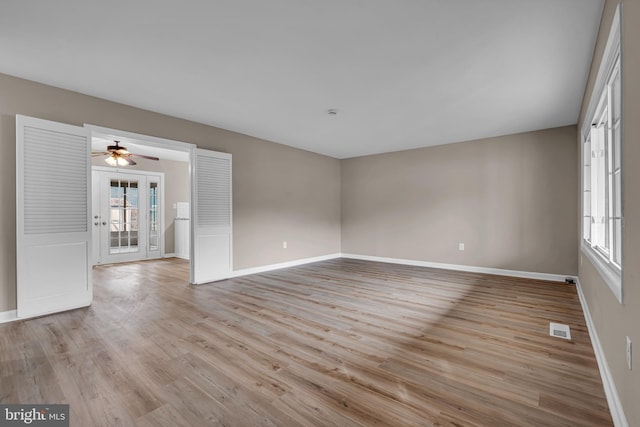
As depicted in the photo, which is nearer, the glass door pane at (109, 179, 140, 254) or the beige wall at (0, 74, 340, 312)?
the beige wall at (0, 74, 340, 312)

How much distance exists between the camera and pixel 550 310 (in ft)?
10.8

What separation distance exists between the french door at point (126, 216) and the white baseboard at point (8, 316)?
3730 mm

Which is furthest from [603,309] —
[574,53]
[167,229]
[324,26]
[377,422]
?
[167,229]

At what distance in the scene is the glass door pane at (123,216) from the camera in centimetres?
674

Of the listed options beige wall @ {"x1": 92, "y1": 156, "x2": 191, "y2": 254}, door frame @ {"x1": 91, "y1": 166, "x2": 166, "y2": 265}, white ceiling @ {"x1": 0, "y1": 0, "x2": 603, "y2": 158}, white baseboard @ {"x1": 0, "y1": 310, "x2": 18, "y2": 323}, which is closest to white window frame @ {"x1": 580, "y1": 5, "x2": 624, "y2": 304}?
white ceiling @ {"x1": 0, "y1": 0, "x2": 603, "y2": 158}

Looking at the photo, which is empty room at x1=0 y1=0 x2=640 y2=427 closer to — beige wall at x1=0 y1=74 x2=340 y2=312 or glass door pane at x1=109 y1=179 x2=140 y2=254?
beige wall at x1=0 y1=74 x2=340 y2=312

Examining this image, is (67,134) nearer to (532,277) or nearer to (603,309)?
(603,309)

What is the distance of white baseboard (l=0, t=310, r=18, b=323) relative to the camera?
2.99m

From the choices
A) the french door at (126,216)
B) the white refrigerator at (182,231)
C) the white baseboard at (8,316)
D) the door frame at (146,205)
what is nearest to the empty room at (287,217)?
the white baseboard at (8,316)

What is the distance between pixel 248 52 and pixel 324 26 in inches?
29.7

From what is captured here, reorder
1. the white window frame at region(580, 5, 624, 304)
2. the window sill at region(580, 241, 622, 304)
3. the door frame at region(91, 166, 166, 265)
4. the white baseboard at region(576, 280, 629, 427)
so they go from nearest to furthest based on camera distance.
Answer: the white baseboard at region(576, 280, 629, 427) < the window sill at region(580, 241, 622, 304) < the white window frame at region(580, 5, 624, 304) < the door frame at region(91, 166, 166, 265)

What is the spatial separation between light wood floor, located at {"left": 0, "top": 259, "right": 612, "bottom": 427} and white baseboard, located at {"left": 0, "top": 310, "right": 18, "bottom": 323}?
6.5 inches

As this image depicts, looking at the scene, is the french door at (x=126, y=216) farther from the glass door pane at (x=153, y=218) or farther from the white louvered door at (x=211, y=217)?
the white louvered door at (x=211, y=217)

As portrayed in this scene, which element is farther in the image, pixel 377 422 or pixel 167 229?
pixel 167 229
